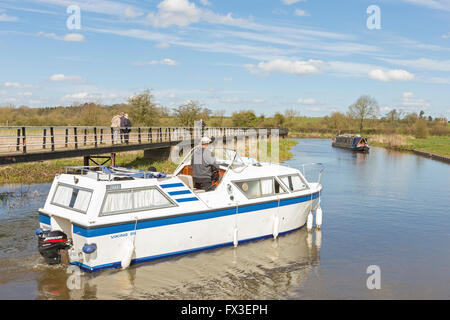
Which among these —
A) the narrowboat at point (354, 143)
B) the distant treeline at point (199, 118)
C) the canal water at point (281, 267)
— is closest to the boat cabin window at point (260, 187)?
the canal water at point (281, 267)

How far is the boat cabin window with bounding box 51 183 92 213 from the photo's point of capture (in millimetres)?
8801

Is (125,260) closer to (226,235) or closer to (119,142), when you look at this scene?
(226,235)

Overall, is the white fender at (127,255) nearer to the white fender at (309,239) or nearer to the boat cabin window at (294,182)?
the boat cabin window at (294,182)

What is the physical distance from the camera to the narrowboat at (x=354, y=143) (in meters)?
50.9

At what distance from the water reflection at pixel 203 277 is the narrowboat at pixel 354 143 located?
42.9 meters

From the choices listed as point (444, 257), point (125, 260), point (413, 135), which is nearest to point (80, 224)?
point (125, 260)

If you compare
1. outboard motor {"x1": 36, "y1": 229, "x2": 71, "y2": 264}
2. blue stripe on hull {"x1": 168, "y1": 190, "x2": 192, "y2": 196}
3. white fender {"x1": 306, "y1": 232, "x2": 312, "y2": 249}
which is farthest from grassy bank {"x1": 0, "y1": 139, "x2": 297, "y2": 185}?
white fender {"x1": 306, "y1": 232, "x2": 312, "y2": 249}

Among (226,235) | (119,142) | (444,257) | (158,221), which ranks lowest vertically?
(444,257)

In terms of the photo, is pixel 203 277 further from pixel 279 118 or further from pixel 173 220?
pixel 279 118

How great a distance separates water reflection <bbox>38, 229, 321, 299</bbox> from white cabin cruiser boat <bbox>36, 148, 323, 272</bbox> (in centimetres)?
26

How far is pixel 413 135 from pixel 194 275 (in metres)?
77.7

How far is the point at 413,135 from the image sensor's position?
76688 mm

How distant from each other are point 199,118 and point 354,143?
22468 millimetres
